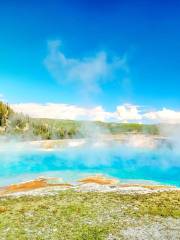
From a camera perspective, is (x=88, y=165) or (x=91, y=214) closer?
(x=91, y=214)

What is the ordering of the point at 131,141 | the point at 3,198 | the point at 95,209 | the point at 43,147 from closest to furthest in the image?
the point at 95,209, the point at 3,198, the point at 43,147, the point at 131,141

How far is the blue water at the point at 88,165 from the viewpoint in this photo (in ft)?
156

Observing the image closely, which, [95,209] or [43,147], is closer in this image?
[95,209]

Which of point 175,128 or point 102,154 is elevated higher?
point 175,128

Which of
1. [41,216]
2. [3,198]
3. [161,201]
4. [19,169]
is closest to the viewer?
[41,216]

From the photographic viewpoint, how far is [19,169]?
54.2m

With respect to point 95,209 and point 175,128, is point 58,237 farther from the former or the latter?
point 175,128

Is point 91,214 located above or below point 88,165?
above

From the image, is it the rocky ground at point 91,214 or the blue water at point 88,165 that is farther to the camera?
the blue water at point 88,165

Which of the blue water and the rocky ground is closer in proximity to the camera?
the rocky ground

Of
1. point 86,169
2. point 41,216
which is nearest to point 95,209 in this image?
point 41,216

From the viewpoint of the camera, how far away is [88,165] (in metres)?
59.0

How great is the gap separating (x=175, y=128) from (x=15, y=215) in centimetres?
9822

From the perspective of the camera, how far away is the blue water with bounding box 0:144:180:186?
156ft
